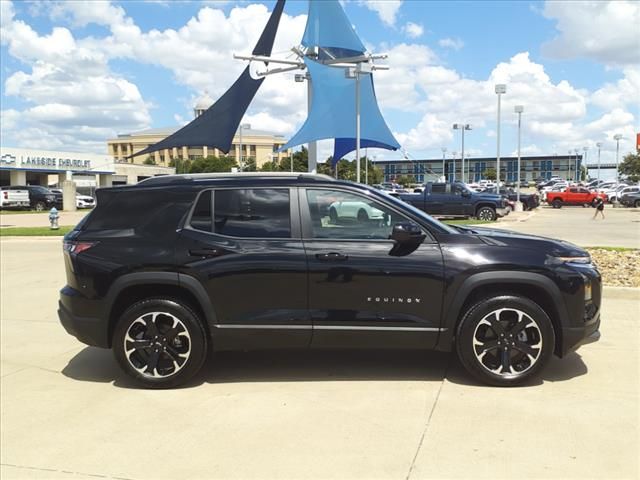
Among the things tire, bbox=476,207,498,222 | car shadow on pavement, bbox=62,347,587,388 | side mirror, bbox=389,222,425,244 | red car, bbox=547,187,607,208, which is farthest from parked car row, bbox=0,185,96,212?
side mirror, bbox=389,222,425,244

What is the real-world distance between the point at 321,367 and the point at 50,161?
67065 millimetres

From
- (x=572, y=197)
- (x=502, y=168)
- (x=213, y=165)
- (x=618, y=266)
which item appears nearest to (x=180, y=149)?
(x=213, y=165)

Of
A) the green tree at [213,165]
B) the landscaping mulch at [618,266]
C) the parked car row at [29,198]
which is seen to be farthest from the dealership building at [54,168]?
the landscaping mulch at [618,266]

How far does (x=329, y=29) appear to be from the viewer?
35.5 metres

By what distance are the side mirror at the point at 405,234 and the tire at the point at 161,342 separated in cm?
172

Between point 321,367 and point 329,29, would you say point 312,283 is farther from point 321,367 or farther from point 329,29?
point 329,29

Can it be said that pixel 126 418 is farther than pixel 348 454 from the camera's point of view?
Yes

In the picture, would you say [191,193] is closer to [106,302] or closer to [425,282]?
[106,302]

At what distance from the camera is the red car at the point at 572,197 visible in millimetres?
41750

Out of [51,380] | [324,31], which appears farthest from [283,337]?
[324,31]

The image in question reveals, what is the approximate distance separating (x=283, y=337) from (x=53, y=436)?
1.77 metres

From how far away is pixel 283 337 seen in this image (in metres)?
4.71

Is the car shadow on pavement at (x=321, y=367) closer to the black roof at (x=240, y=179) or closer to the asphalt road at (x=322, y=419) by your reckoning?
the asphalt road at (x=322, y=419)

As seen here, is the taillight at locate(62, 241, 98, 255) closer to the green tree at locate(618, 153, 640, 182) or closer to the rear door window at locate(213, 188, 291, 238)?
the rear door window at locate(213, 188, 291, 238)
